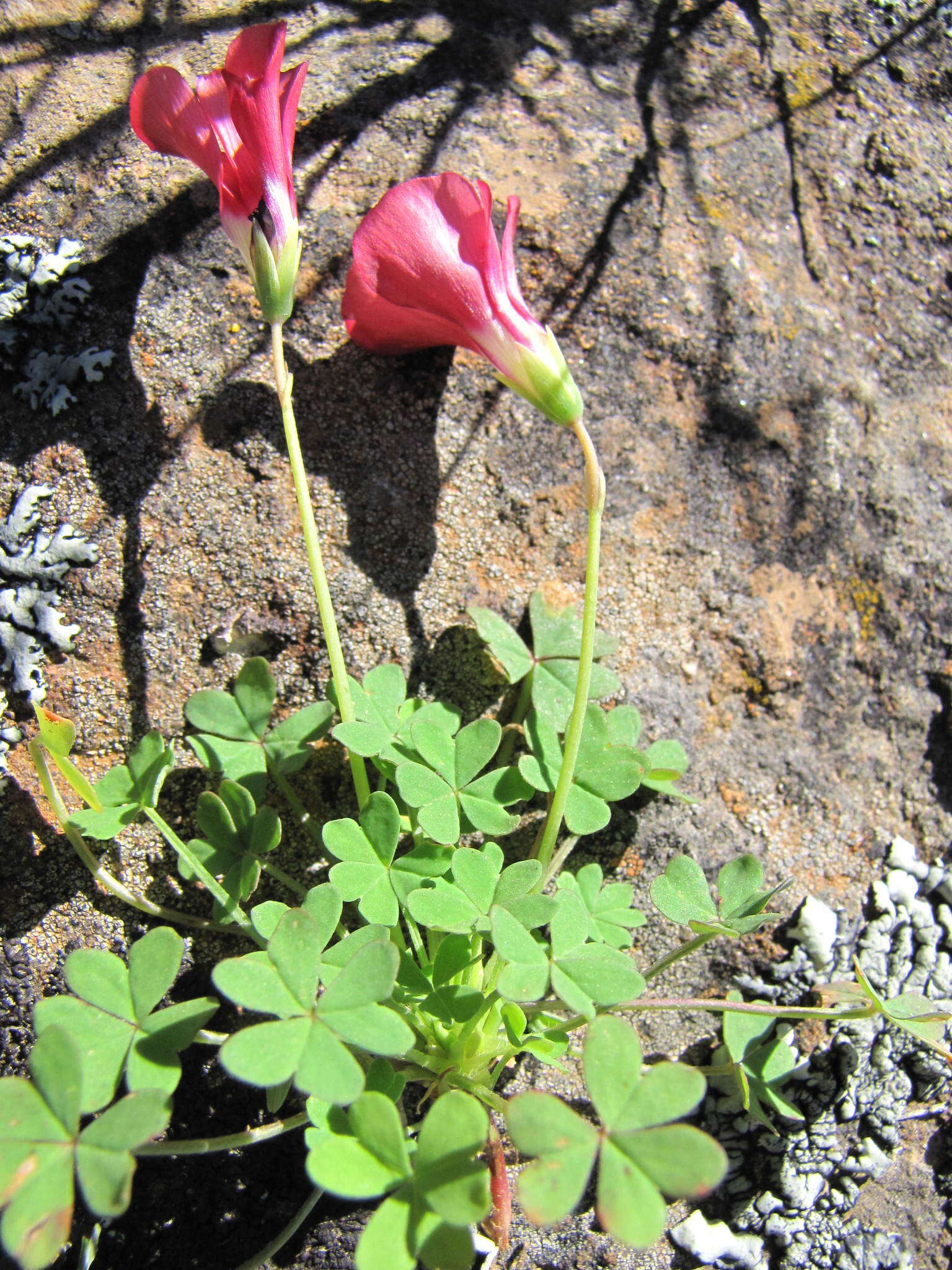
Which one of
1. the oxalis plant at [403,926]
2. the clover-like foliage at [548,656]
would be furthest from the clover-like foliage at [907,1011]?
the clover-like foliage at [548,656]

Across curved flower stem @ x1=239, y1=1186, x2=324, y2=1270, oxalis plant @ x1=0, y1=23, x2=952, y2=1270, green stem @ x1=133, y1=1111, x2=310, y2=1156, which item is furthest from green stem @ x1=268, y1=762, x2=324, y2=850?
curved flower stem @ x1=239, y1=1186, x2=324, y2=1270

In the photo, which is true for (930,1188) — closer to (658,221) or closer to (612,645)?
(612,645)

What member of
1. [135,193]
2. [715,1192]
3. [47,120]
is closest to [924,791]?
[715,1192]

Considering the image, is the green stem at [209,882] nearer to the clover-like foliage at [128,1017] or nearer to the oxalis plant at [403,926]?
the oxalis plant at [403,926]

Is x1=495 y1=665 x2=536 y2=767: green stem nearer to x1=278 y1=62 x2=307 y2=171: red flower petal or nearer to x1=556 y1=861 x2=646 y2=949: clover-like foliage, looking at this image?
x1=556 y1=861 x2=646 y2=949: clover-like foliage

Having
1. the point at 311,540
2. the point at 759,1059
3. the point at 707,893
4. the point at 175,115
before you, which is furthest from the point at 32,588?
the point at 759,1059

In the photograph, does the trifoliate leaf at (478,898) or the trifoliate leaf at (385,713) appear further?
the trifoliate leaf at (385,713)
